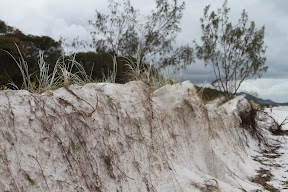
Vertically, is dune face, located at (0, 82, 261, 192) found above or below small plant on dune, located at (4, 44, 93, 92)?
below

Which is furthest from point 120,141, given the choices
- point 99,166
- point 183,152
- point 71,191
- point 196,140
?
point 196,140

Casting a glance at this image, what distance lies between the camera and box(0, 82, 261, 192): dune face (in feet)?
7.74

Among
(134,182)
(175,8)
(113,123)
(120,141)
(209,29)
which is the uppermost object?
(175,8)

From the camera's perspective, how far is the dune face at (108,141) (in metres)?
2.36

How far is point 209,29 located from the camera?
13.7 m

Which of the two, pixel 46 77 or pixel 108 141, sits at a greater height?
pixel 46 77

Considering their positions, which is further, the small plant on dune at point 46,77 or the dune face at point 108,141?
the small plant on dune at point 46,77

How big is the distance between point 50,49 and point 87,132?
11.7m

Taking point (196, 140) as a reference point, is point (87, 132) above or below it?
above

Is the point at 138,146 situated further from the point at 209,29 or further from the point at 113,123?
the point at 209,29

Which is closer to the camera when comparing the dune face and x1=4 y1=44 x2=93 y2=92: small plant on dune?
the dune face

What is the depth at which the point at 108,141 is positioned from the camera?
3.01m

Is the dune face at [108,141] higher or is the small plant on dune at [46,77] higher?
the small plant on dune at [46,77]

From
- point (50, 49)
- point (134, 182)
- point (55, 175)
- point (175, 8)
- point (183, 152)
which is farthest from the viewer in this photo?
point (175, 8)
